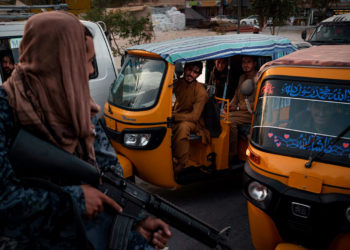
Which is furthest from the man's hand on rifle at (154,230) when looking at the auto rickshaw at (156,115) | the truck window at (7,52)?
the truck window at (7,52)

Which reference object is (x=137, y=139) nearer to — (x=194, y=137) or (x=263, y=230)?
(x=194, y=137)

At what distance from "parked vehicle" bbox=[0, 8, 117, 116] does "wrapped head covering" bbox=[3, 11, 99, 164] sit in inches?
143

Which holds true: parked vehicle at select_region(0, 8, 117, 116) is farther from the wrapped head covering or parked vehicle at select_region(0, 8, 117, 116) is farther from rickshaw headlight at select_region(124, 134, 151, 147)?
the wrapped head covering

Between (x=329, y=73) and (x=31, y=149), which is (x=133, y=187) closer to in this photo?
(x=31, y=149)

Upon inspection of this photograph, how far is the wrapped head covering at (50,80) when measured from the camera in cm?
131

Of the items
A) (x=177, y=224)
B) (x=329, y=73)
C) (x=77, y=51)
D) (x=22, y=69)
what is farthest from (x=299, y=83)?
(x=22, y=69)

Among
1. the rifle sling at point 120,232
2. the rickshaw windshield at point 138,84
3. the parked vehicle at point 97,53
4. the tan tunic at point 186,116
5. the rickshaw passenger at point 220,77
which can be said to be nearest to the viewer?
the rifle sling at point 120,232

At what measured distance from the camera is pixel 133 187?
5.57 feet

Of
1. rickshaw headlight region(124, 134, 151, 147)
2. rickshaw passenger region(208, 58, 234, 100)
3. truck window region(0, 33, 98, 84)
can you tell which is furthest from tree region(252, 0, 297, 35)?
rickshaw headlight region(124, 134, 151, 147)

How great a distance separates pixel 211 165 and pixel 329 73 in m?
2.13

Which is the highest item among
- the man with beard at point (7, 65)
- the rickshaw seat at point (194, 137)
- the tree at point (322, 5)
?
the tree at point (322, 5)

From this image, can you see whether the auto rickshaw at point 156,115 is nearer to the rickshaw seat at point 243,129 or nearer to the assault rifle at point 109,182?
the rickshaw seat at point 243,129

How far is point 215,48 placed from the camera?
14.3ft

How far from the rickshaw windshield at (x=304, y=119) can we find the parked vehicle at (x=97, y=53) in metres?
2.76
